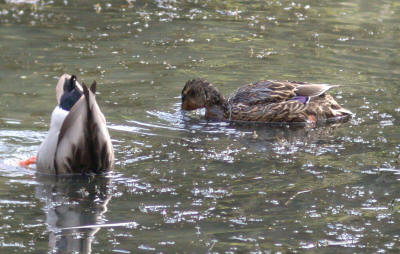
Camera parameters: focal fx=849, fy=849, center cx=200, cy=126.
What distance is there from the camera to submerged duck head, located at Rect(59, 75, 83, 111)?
7.90m

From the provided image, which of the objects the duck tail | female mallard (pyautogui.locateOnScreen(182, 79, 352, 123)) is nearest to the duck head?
female mallard (pyautogui.locateOnScreen(182, 79, 352, 123))

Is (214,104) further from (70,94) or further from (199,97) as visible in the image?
(70,94)

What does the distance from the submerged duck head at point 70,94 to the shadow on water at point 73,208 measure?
679 millimetres

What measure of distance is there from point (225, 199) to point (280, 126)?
3.52 m

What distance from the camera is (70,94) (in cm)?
798

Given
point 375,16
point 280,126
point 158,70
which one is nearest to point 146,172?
point 280,126

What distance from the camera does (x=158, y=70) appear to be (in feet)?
41.8

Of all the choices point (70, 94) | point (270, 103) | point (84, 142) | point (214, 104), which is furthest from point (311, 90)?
point (84, 142)

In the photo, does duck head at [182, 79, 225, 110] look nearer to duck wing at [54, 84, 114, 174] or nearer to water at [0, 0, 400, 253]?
water at [0, 0, 400, 253]

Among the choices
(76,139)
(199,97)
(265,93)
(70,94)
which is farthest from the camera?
(199,97)

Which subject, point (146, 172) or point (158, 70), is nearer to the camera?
point (146, 172)

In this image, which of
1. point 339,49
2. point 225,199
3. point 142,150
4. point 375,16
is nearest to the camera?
point 225,199

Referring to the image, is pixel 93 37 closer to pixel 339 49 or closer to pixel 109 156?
pixel 339 49

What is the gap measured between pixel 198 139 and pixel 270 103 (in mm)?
1629
